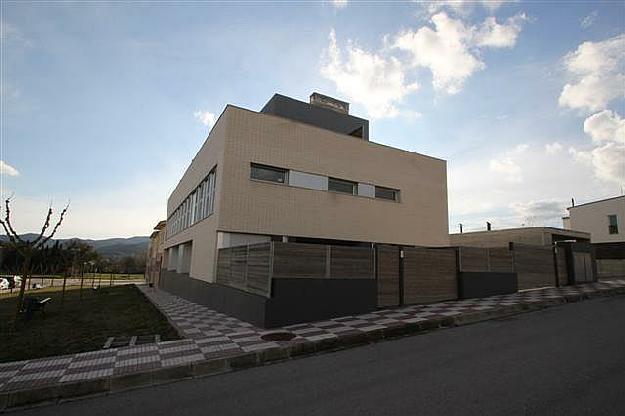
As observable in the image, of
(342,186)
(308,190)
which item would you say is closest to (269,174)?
(308,190)

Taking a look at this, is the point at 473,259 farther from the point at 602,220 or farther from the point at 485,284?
the point at 602,220

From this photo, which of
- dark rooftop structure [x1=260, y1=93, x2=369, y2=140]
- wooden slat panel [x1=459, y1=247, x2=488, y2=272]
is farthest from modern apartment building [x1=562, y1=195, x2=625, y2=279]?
dark rooftop structure [x1=260, y1=93, x2=369, y2=140]

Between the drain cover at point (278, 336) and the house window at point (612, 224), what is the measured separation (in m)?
42.1

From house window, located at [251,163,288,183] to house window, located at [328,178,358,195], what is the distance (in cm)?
246

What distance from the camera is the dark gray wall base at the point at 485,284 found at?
43.6ft

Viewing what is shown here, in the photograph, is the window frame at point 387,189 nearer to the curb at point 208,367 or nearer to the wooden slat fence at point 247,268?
the wooden slat fence at point 247,268

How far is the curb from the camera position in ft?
15.5

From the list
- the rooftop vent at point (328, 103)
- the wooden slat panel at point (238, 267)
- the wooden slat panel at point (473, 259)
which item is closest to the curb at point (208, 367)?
the wooden slat panel at point (473, 259)

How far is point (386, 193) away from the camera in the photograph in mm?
18109

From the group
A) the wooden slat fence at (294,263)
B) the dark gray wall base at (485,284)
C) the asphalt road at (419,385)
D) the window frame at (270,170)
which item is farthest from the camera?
the window frame at (270,170)

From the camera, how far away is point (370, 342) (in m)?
7.67

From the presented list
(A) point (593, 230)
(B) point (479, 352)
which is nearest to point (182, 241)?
(B) point (479, 352)

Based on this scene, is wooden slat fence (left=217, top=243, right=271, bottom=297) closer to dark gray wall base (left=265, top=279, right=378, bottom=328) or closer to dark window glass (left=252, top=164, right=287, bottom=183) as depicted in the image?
dark gray wall base (left=265, top=279, right=378, bottom=328)

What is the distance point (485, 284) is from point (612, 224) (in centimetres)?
3266
